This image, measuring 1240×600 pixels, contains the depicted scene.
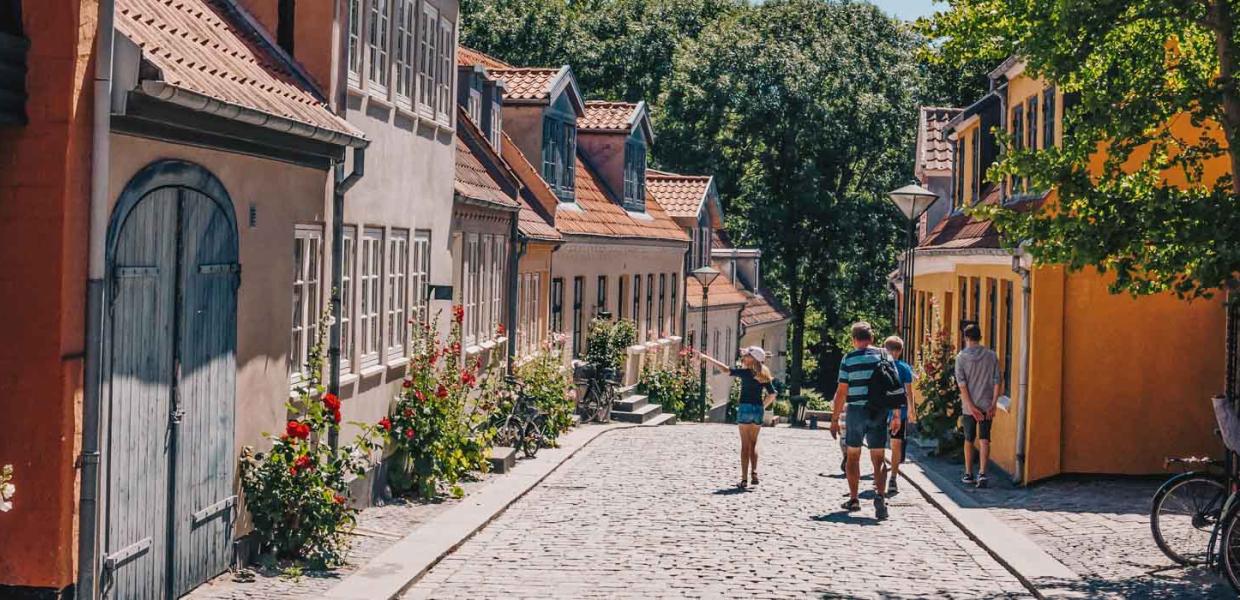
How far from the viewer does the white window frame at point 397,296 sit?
16516mm

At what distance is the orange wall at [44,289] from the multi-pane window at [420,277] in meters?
8.90

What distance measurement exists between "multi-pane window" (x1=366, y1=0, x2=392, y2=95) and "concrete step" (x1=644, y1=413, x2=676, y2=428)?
16839 mm

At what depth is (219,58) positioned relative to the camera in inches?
448

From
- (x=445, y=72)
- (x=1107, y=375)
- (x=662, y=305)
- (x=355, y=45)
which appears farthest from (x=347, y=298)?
(x=662, y=305)

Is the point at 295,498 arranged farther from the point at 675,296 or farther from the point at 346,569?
the point at 675,296

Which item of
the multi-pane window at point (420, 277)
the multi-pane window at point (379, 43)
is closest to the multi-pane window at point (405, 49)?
the multi-pane window at point (379, 43)

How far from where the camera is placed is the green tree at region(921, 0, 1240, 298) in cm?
1203

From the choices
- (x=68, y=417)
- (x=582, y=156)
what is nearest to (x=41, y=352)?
(x=68, y=417)

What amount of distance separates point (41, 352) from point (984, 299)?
54.6 ft

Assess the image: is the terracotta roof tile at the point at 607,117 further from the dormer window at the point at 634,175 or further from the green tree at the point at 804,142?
the green tree at the point at 804,142

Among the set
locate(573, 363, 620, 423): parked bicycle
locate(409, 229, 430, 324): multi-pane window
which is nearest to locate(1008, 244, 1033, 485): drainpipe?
locate(409, 229, 430, 324): multi-pane window

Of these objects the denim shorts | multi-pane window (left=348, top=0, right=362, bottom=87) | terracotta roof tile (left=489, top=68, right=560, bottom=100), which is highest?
terracotta roof tile (left=489, top=68, right=560, bottom=100)

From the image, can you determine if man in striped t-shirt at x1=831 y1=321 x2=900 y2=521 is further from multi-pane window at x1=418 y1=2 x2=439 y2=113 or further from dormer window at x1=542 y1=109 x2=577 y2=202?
dormer window at x1=542 y1=109 x2=577 y2=202

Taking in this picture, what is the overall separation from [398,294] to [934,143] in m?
19.9
